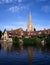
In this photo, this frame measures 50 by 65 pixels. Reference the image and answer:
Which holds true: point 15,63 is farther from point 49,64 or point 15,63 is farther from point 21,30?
point 21,30

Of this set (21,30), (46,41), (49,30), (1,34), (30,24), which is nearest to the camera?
(46,41)

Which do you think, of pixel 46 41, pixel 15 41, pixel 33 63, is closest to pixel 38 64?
pixel 33 63

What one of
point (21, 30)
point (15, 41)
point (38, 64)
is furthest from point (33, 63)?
point (21, 30)

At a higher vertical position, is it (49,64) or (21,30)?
(21,30)

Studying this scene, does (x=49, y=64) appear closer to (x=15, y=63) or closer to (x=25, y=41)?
(x=15, y=63)

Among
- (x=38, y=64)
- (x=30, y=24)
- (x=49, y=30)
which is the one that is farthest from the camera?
(x=30, y=24)

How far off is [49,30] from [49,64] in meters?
84.9

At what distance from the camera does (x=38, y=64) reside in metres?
27.5

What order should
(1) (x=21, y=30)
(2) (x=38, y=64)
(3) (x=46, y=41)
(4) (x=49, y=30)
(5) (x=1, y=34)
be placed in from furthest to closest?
(5) (x=1, y=34) → (1) (x=21, y=30) → (4) (x=49, y=30) → (3) (x=46, y=41) → (2) (x=38, y=64)

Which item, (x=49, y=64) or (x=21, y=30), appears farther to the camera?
(x=21, y=30)

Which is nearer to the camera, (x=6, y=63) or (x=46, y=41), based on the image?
Result: (x=6, y=63)

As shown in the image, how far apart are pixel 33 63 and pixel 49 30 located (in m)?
84.3

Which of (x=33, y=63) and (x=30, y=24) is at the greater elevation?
(x=30, y=24)

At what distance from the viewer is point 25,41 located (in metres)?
83.8
